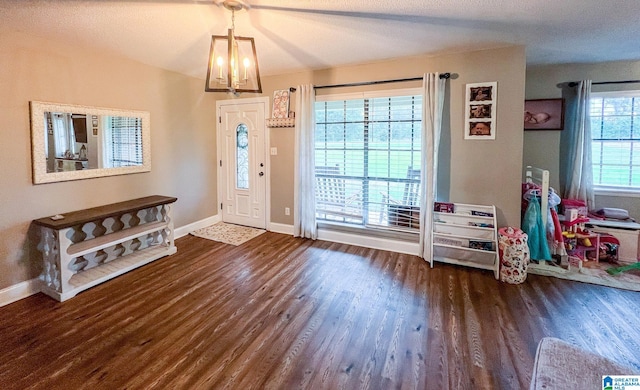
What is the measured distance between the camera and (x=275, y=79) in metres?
4.50

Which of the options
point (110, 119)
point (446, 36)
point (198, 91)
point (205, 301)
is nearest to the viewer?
point (205, 301)

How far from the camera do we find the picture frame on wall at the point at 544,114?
4.12 metres

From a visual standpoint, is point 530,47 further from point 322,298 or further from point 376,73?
point 322,298

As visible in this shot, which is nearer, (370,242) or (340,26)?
(340,26)

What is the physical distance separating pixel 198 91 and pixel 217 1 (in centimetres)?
265

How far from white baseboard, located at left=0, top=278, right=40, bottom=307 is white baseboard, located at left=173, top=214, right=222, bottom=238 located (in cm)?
157

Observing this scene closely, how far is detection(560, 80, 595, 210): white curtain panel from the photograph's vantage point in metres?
3.92

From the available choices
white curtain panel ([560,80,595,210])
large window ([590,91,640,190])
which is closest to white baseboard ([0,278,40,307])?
white curtain panel ([560,80,595,210])

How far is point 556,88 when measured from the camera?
13.6 feet

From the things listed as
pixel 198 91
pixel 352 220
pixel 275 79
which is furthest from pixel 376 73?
pixel 198 91

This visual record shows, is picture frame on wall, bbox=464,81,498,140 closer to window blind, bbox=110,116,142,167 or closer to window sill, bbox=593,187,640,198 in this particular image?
window sill, bbox=593,187,640,198

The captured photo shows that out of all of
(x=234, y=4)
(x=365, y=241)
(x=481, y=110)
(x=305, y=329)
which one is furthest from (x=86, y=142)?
(x=481, y=110)

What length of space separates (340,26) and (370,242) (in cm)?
258

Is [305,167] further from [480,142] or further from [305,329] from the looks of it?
[305,329]
